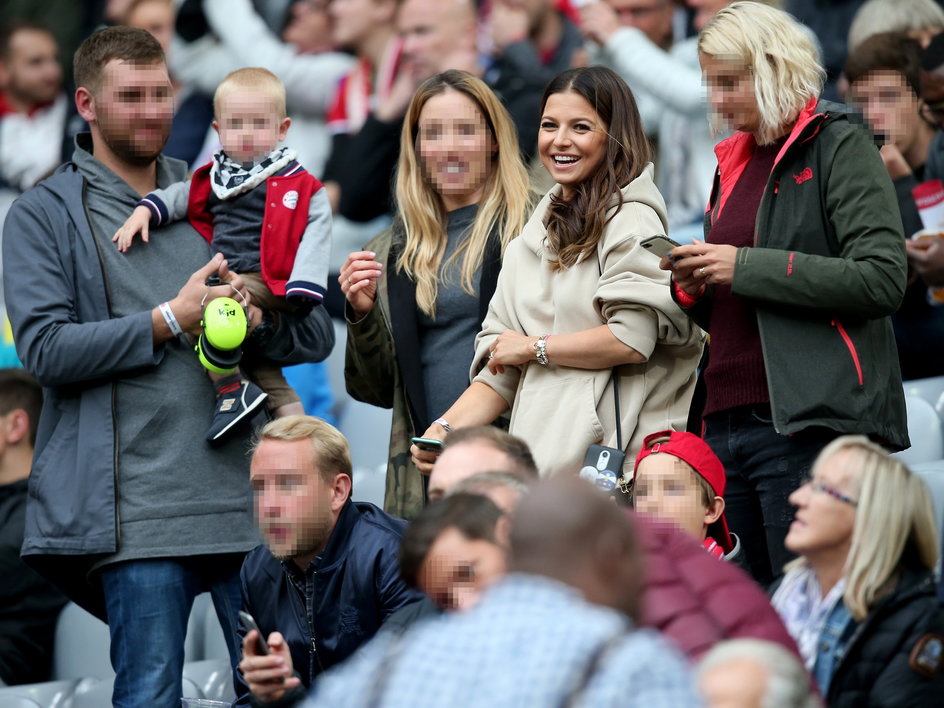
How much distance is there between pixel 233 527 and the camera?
12.7 ft

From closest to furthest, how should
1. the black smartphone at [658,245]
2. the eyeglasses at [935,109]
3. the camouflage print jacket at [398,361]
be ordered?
the black smartphone at [658,245] → the camouflage print jacket at [398,361] → the eyeglasses at [935,109]

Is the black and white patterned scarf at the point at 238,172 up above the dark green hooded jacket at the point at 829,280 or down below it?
above

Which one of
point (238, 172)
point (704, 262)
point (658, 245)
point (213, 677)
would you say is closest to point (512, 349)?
point (658, 245)

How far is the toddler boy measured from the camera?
3955 millimetres

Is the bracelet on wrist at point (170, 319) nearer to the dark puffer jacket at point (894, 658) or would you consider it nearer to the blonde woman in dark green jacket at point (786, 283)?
the blonde woman in dark green jacket at point (786, 283)

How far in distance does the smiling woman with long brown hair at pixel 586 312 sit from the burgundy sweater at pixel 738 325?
0.38 ft

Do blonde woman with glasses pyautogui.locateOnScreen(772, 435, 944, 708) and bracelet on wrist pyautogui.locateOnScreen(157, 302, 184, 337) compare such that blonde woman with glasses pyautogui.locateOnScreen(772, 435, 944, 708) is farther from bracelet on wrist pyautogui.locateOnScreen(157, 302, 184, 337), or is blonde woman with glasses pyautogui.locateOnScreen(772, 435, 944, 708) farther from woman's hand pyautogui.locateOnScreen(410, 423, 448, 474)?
bracelet on wrist pyautogui.locateOnScreen(157, 302, 184, 337)

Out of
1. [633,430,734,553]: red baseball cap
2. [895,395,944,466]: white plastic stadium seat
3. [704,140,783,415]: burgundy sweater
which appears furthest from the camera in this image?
[895,395,944,466]: white plastic stadium seat

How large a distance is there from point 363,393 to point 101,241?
2.76 ft

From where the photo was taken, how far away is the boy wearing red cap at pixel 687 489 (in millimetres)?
3277

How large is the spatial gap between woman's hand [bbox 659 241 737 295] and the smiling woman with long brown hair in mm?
169

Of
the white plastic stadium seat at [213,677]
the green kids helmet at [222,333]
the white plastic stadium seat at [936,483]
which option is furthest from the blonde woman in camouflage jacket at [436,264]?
the white plastic stadium seat at [936,483]

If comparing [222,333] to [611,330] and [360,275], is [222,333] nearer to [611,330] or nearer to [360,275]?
[360,275]

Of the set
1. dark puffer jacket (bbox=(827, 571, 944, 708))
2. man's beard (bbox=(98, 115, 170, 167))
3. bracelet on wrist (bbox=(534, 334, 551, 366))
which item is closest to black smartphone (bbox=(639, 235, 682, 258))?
bracelet on wrist (bbox=(534, 334, 551, 366))
